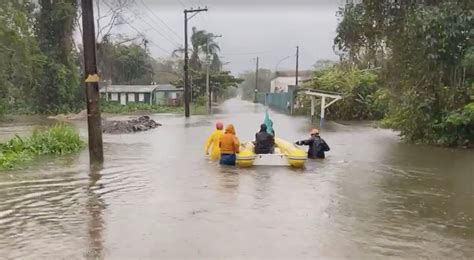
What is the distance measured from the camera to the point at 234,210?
9.40m

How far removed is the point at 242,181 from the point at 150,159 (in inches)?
207

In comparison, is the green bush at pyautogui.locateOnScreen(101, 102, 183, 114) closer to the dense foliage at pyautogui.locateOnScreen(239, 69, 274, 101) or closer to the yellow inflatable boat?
the yellow inflatable boat

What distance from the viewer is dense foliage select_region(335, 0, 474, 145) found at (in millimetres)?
19328

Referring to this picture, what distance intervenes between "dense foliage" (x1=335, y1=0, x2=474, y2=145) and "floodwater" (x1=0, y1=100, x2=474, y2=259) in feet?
15.1

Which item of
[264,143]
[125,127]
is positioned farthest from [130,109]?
[264,143]

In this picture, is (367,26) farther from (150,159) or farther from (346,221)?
(346,221)

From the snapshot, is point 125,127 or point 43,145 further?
point 125,127

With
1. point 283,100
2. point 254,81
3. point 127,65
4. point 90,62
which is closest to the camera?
point 90,62

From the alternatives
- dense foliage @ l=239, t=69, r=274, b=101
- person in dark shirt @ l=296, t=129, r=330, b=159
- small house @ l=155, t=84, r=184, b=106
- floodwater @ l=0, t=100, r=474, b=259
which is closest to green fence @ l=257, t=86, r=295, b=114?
small house @ l=155, t=84, r=184, b=106

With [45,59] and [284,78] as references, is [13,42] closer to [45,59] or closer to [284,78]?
[45,59]

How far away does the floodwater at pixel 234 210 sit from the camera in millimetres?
7031

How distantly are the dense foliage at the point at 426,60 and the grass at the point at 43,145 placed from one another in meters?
12.4

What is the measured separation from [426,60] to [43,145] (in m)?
13.5

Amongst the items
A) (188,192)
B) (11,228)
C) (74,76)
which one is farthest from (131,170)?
(74,76)
